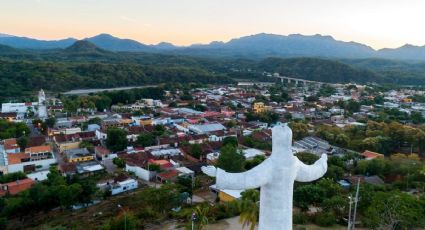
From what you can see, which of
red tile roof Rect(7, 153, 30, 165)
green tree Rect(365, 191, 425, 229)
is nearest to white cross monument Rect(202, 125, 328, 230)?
green tree Rect(365, 191, 425, 229)

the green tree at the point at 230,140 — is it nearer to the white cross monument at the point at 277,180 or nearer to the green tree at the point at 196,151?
the green tree at the point at 196,151

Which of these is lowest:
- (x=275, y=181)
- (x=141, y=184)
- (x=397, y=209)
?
(x=141, y=184)

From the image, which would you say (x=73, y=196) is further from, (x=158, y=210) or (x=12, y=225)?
(x=158, y=210)

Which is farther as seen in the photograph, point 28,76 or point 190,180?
point 28,76

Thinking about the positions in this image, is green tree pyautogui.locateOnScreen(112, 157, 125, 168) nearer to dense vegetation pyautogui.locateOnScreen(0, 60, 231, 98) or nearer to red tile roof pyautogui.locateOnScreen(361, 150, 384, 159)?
red tile roof pyautogui.locateOnScreen(361, 150, 384, 159)

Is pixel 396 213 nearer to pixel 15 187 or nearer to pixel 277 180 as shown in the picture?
pixel 277 180

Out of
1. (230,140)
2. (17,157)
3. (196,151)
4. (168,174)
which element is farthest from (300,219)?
(17,157)

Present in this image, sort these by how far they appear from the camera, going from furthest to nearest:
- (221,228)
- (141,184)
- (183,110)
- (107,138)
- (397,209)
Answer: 1. (183,110)
2. (107,138)
3. (141,184)
4. (221,228)
5. (397,209)

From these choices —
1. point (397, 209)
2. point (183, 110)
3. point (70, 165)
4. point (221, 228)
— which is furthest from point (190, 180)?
point (183, 110)
